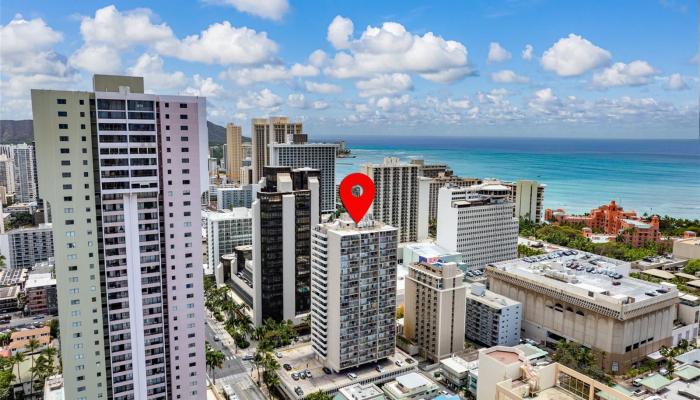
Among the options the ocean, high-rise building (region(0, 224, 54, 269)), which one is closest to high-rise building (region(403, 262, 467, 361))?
high-rise building (region(0, 224, 54, 269))

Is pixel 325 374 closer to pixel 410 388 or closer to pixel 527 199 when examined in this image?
pixel 410 388

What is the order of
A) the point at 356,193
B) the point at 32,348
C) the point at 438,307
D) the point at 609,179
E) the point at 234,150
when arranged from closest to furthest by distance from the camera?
1. the point at 356,193
2. the point at 32,348
3. the point at 438,307
4. the point at 234,150
5. the point at 609,179

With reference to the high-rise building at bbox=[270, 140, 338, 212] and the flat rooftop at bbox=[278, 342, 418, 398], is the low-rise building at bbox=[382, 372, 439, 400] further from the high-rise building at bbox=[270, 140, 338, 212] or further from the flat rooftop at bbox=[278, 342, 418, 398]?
the high-rise building at bbox=[270, 140, 338, 212]

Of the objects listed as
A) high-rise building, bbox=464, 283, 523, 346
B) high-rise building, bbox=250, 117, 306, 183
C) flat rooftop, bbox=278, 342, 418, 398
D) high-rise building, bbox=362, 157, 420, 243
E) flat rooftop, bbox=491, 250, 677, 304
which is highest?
high-rise building, bbox=250, 117, 306, 183

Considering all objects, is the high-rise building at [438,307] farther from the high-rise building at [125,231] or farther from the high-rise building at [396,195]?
the high-rise building at [396,195]

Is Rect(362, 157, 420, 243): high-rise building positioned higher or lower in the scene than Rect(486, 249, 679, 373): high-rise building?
higher

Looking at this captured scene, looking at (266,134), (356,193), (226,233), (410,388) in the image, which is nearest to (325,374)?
(410,388)

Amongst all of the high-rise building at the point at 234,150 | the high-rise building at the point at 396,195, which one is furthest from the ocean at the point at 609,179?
the high-rise building at the point at 396,195
